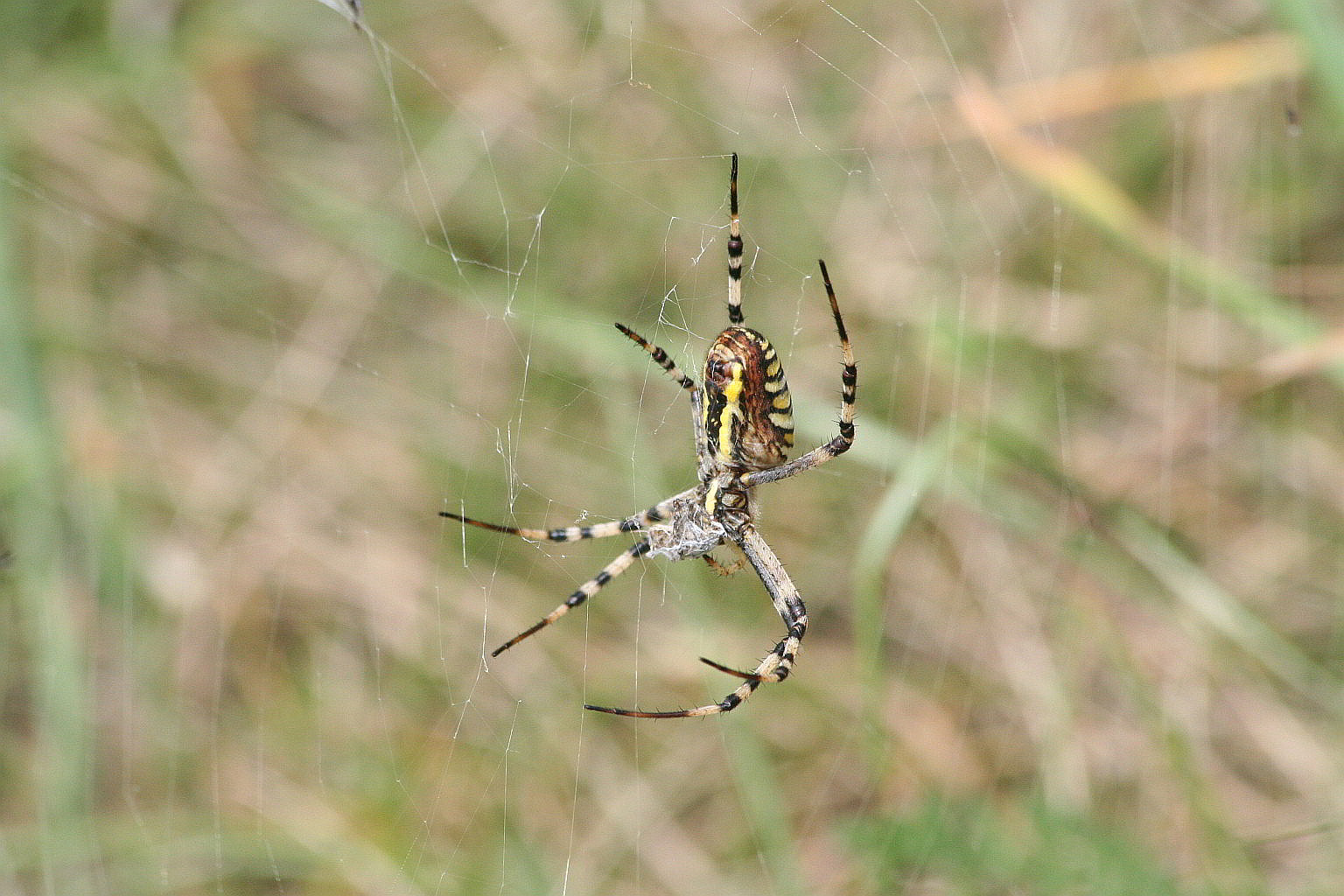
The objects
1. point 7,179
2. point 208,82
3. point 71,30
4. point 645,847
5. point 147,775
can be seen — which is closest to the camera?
point 7,179

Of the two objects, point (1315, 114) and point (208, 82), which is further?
point (208, 82)

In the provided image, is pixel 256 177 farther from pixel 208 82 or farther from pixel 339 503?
pixel 339 503

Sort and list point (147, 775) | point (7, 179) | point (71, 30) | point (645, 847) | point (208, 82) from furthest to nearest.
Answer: point (208, 82) < point (71, 30) < point (147, 775) < point (645, 847) < point (7, 179)

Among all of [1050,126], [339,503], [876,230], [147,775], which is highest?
[1050,126]

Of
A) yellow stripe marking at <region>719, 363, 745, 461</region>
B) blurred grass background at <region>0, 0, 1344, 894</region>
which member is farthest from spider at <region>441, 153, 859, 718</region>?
blurred grass background at <region>0, 0, 1344, 894</region>


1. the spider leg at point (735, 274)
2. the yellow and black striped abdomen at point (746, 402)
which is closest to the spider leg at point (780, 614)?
the yellow and black striped abdomen at point (746, 402)

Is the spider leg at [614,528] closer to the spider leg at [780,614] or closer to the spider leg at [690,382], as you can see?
the spider leg at [690,382]

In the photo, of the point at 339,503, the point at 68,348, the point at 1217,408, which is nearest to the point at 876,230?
the point at 1217,408

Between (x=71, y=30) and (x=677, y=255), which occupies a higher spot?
(x=71, y=30)
